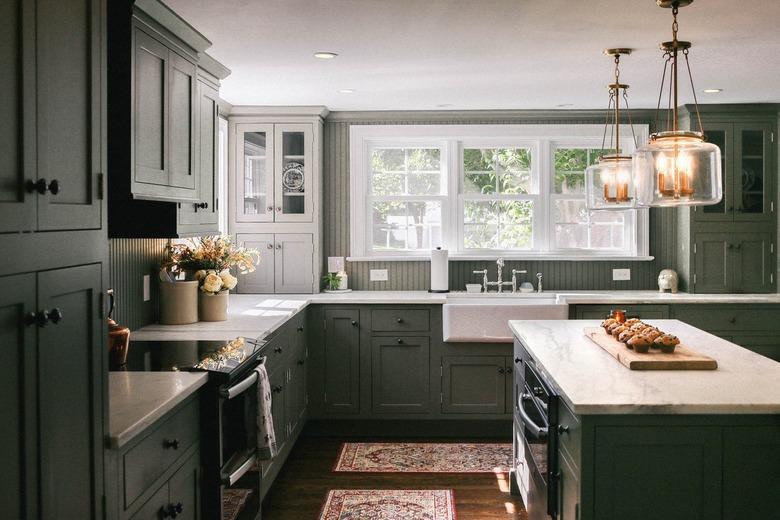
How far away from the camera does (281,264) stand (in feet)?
17.7

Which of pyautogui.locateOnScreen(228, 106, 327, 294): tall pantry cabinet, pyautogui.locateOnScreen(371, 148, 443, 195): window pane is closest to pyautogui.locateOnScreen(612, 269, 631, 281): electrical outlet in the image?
pyautogui.locateOnScreen(371, 148, 443, 195): window pane

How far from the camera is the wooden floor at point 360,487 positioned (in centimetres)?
361

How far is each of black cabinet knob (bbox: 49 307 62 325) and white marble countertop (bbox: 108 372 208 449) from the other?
1.37 feet

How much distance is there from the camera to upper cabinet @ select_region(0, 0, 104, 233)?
1.37m

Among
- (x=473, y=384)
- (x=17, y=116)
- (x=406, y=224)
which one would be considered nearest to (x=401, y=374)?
(x=473, y=384)

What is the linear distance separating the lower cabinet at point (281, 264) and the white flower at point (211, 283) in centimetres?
150

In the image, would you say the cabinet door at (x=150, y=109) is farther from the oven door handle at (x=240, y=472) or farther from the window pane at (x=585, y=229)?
the window pane at (x=585, y=229)

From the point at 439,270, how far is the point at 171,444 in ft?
11.0

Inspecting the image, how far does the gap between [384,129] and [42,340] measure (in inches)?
170

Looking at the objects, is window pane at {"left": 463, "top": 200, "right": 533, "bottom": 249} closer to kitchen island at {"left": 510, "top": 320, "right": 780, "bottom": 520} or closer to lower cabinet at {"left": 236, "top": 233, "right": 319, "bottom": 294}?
lower cabinet at {"left": 236, "top": 233, "right": 319, "bottom": 294}

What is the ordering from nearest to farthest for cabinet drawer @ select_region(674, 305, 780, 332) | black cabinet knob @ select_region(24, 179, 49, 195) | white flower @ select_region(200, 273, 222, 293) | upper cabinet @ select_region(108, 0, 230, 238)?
1. black cabinet knob @ select_region(24, 179, 49, 195)
2. upper cabinet @ select_region(108, 0, 230, 238)
3. white flower @ select_region(200, 273, 222, 293)
4. cabinet drawer @ select_region(674, 305, 780, 332)

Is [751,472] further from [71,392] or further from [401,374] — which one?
[401,374]

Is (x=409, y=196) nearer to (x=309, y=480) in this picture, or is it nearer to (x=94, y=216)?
(x=309, y=480)

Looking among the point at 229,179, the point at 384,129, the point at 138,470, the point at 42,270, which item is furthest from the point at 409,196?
the point at 42,270
